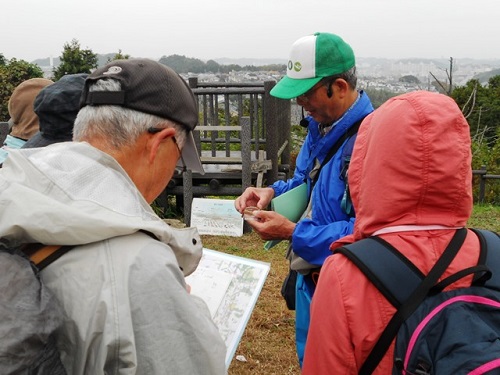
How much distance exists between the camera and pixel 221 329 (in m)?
1.86

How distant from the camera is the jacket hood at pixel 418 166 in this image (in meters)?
1.30

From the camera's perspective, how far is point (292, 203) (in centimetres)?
265

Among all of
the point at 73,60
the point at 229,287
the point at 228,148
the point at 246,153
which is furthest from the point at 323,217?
the point at 73,60

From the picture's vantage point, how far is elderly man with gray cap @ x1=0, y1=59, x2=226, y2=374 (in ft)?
3.21

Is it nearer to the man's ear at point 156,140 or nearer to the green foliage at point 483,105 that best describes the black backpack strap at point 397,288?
the man's ear at point 156,140

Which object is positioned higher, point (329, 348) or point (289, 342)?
point (329, 348)

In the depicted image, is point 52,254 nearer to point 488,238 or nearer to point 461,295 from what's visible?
point 461,295

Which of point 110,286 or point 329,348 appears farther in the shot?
point 329,348

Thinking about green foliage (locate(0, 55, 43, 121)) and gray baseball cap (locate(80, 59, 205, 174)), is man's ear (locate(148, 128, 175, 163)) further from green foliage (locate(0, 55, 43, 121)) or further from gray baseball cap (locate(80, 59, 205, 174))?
green foliage (locate(0, 55, 43, 121))

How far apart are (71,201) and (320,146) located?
1.46m

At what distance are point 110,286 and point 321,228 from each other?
1.33 m

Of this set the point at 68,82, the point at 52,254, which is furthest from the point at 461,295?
the point at 68,82

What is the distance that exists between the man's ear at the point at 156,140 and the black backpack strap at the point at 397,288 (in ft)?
1.87

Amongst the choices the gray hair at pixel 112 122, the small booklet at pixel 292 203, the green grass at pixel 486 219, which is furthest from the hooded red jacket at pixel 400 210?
the green grass at pixel 486 219
